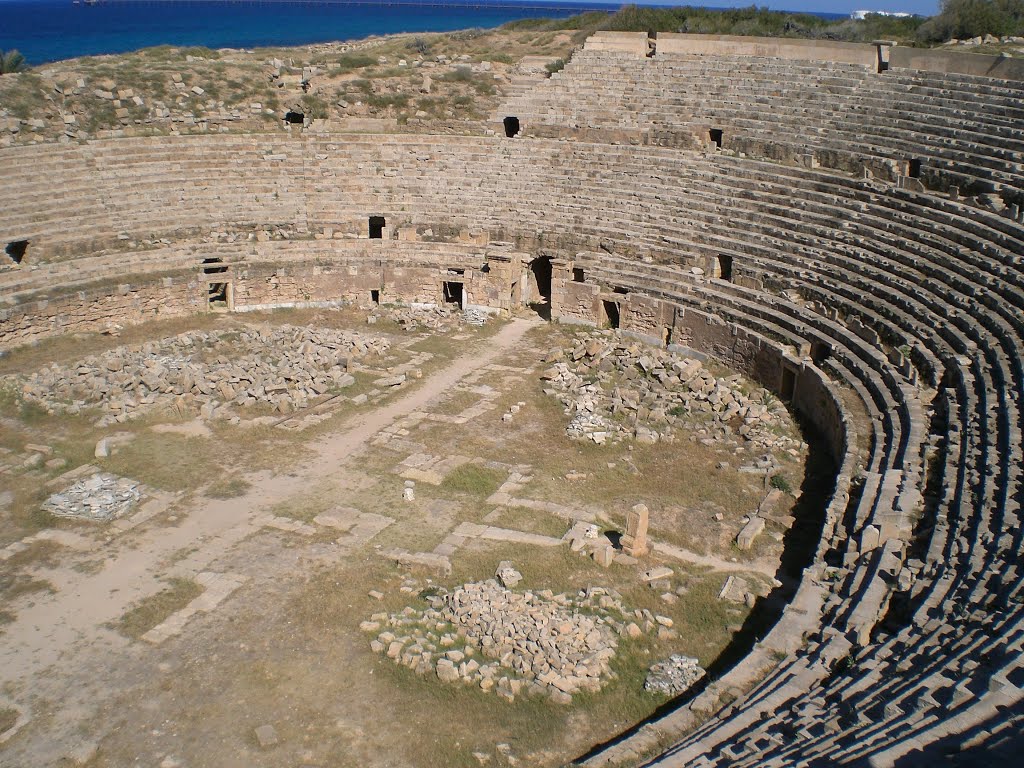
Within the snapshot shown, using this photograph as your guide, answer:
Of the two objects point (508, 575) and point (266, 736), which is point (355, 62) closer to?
point (508, 575)

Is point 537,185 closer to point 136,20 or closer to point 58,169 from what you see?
point 58,169

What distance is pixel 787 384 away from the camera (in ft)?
68.6

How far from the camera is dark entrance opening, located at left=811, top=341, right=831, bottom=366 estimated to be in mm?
20547

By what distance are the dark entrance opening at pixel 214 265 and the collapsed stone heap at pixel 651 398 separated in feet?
31.1

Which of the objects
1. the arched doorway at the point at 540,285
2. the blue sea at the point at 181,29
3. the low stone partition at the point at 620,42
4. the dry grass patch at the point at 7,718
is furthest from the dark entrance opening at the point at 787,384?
the blue sea at the point at 181,29

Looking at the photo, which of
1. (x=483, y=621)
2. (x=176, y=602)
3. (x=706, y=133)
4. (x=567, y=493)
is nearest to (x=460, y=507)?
(x=567, y=493)

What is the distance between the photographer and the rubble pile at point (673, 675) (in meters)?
12.2

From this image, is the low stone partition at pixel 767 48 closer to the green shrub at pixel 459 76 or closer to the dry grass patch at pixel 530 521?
the green shrub at pixel 459 76

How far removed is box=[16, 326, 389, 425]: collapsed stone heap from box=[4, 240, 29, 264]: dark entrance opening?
Answer: 4.86 metres

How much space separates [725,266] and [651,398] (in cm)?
586

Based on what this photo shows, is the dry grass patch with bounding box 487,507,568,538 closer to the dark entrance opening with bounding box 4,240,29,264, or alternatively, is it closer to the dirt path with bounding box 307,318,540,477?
the dirt path with bounding box 307,318,540,477

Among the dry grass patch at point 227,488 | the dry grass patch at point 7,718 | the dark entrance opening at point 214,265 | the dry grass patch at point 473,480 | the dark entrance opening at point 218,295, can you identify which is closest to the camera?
the dry grass patch at point 7,718

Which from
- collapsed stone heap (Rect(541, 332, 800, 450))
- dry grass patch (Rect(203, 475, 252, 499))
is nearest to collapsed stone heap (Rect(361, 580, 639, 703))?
dry grass patch (Rect(203, 475, 252, 499))

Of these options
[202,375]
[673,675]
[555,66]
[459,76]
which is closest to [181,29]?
[459,76]
